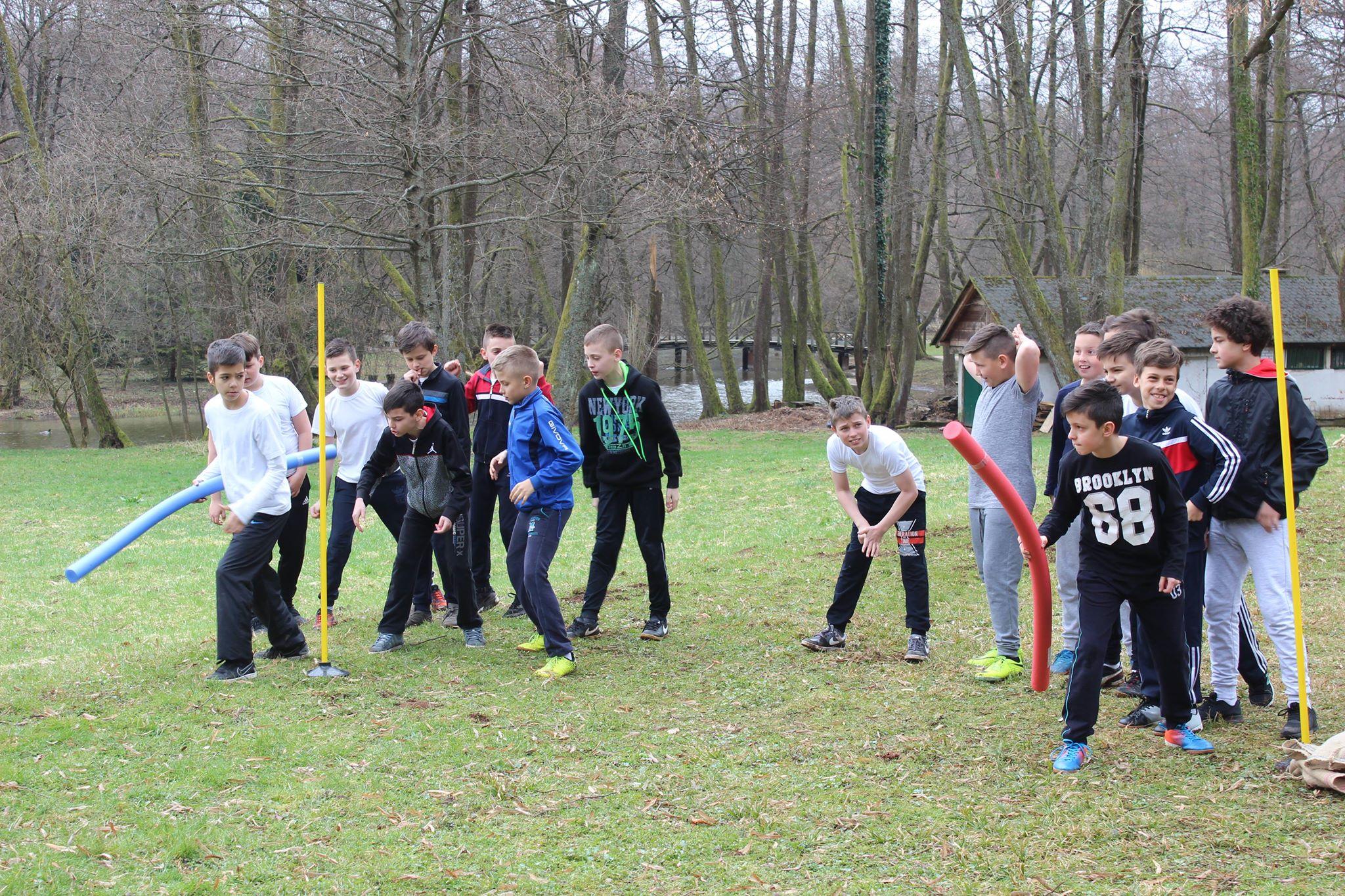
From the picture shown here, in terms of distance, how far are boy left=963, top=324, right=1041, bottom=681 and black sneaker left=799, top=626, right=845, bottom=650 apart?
0.98 m

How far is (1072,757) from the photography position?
469 cm

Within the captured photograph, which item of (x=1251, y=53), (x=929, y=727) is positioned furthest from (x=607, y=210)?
(x=929, y=727)

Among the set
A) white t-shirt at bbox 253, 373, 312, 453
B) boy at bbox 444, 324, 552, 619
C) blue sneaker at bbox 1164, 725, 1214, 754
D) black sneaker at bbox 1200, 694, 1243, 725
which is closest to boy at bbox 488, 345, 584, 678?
boy at bbox 444, 324, 552, 619

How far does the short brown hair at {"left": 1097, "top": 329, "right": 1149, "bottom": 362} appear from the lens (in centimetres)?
546

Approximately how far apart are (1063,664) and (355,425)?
4685 mm

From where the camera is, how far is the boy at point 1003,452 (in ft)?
19.9

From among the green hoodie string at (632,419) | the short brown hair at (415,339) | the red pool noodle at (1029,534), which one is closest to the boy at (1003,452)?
the red pool noodle at (1029,534)

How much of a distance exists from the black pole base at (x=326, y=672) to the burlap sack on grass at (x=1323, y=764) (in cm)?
471

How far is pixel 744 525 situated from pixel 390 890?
9277mm

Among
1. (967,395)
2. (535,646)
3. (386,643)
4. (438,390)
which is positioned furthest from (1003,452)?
(967,395)

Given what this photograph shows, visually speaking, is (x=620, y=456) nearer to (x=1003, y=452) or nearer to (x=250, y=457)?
(x=250, y=457)

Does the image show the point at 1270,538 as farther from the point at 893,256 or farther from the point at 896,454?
the point at 893,256

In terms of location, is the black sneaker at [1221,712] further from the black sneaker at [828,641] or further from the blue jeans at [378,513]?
the blue jeans at [378,513]

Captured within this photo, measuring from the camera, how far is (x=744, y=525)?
12797 mm
